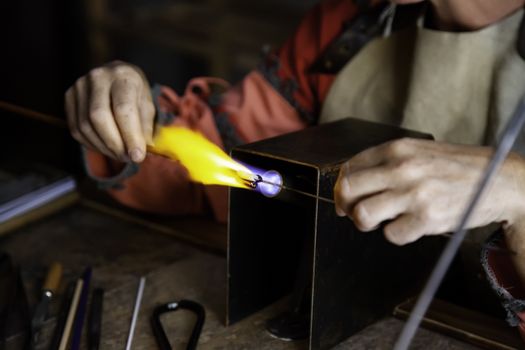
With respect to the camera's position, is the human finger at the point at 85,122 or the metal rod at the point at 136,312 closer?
the metal rod at the point at 136,312

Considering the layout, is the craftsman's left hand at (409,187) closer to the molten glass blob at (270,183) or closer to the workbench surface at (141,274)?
the molten glass blob at (270,183)

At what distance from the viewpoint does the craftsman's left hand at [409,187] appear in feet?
2.48

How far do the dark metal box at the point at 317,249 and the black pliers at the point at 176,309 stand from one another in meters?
0.04

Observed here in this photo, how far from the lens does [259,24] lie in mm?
3004

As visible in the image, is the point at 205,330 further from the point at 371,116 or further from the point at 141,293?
the point at 371,116

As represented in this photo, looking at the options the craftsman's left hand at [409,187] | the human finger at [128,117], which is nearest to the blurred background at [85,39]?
the human finger at [128,117]

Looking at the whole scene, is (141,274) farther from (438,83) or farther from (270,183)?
(438,83)

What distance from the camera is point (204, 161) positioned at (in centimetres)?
90

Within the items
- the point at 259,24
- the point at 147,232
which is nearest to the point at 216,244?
the point at 147,232

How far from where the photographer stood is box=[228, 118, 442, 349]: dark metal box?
34.8 inches

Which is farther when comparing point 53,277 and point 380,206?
point 53,277

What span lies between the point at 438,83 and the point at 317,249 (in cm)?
48

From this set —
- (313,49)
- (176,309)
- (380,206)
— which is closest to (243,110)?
(313,49)

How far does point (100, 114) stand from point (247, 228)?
0.26 m
